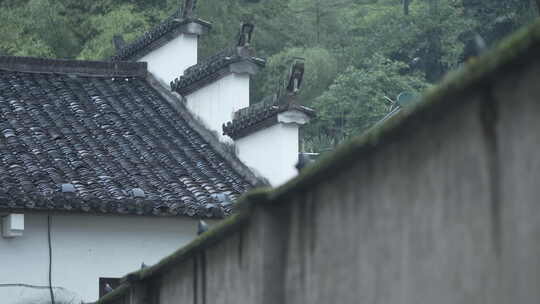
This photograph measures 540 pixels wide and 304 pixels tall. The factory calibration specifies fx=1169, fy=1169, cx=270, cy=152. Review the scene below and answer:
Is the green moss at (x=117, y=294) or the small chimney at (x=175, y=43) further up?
the small chimney at (x=175, y=43)

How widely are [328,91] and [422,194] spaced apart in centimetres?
4415

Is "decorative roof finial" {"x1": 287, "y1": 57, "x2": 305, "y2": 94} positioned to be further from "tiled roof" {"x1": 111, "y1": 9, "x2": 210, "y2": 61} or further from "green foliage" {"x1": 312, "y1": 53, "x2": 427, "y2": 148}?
"green foliage" {"x1": 312, "y1": 53, "x2": 427, "y2": 148}

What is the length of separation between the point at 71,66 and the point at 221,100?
3.28 metres

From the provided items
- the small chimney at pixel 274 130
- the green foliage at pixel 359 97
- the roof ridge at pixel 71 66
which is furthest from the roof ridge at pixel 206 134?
the green foliage at pixel 359 97

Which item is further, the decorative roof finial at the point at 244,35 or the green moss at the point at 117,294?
the decorative roof finial at the point at 244,35

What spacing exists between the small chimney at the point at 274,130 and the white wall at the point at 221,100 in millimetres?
294

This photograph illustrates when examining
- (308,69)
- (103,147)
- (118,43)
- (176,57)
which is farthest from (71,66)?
(308,69)

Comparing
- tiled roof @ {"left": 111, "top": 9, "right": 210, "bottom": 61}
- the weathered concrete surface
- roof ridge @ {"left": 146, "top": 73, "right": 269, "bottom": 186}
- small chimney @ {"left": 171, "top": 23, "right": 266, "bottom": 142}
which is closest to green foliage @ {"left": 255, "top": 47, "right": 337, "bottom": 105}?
tiled roof @ {"left": 111, "top": 9, "right": 210, "bottom": 61}

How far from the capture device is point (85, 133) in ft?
59.8

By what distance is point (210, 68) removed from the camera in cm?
1883

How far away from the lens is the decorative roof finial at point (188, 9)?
20281mm

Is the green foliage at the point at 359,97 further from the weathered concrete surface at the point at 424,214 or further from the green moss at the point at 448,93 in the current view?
the green moss at the point at 448,93

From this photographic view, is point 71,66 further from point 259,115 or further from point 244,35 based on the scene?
point 259,115

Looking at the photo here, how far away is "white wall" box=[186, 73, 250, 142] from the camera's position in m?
18.6
